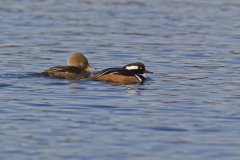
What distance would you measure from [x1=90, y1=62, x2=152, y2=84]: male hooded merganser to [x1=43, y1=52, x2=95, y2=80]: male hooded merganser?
0.42 metres

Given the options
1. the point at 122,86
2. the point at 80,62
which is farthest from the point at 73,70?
the point at 122,86

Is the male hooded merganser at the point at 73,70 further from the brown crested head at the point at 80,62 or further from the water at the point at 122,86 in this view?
the water at the point at 122,86

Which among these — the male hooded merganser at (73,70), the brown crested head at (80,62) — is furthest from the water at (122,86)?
the brown crested head at (80,62)

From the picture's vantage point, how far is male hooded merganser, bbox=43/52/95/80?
17.9m

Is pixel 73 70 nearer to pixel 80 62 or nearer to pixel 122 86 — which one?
pixel 80 62

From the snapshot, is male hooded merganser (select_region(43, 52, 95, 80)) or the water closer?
the water

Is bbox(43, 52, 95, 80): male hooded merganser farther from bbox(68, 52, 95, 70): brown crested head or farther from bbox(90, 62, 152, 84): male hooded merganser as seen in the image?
bbox(90, 62, 152, 84): male hooded merganser

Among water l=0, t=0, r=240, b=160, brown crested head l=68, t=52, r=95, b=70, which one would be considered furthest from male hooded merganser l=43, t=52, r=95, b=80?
water l=0, t=0, r=240, b=160

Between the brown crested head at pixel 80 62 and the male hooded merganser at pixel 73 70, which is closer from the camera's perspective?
the male hooded merganser at pixel 73 70

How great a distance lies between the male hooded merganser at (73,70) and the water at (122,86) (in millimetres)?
295

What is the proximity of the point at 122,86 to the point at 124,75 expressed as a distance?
0.56 meters

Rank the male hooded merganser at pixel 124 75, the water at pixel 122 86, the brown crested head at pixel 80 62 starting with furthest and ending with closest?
the brown crested head at pixel 80 62, the male hooded merganser at pixel 124 75, the water at pixel 122 86

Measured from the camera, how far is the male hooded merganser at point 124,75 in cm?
1794

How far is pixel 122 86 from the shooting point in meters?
17.7
